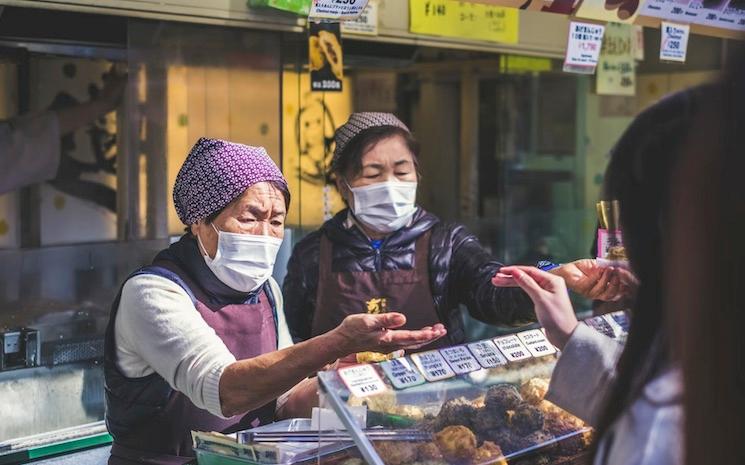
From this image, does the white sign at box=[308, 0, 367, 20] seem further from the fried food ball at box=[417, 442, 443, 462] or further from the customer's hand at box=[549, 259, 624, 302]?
Result: the fried food ball at box=[417, 442, 443, 462]

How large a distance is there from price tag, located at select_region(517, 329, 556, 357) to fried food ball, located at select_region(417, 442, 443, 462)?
1.36 feet

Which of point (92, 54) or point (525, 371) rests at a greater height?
point (92, 54)

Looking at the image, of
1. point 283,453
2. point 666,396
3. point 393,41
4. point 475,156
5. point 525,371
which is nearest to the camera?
point 666,396

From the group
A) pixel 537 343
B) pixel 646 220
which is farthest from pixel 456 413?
pixel 646 220

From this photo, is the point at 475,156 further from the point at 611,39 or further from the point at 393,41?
the point at 393,41

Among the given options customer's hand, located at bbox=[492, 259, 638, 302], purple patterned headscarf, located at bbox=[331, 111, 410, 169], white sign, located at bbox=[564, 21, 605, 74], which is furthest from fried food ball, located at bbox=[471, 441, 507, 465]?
white sign, located at bbox=[564, 21, 605, 74]

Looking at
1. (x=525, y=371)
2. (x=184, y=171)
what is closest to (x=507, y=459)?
(x=525, y=371)

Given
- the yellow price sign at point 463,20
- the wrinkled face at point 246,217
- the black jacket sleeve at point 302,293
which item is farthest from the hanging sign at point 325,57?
the wrinkled face at point 246,217

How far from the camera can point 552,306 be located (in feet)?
5.79

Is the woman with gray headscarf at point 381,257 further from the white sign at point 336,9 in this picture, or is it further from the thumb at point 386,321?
the thumb at point 386,321

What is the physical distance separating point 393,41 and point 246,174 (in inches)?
77.7

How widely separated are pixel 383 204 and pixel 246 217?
0.73m

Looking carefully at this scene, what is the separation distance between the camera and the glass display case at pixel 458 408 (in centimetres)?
184

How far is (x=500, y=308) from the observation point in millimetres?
3025
